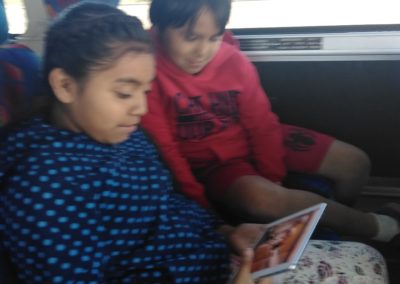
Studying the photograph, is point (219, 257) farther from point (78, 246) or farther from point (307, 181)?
point (307, 181)

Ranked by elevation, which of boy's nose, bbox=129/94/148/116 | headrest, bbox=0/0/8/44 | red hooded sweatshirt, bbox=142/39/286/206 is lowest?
red hooded sweatshirt, bbox=142/39/286/206

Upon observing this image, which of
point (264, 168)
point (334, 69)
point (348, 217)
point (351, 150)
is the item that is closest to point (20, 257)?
point (264, 168)

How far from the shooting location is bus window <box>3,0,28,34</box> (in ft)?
6.07

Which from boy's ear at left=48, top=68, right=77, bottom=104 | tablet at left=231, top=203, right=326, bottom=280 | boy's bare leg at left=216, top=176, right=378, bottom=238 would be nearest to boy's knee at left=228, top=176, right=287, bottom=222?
boy's bare leg at left=216, top=176, right=378, bottom=238

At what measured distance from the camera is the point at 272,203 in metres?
1.56

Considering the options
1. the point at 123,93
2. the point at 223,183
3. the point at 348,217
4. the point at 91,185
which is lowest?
the point at 348,217

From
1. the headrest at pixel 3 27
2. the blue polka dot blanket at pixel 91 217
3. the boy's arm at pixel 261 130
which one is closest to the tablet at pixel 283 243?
the blue polka dot blanket at pixel 91 217

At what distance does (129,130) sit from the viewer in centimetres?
116

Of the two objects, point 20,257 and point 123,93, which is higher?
point 123,93

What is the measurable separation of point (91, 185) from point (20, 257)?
8.0 inches

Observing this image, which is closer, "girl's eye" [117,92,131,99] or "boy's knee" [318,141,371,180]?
"girl's eye" [117,92,131,99]

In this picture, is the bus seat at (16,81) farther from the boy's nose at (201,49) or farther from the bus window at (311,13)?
the bus window at (311,13)

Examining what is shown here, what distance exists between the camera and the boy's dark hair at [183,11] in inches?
56.3

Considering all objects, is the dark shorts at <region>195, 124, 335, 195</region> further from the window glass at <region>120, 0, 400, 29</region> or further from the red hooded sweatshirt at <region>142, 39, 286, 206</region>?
the window glass at <region>120, 0, 400, 29</region>
